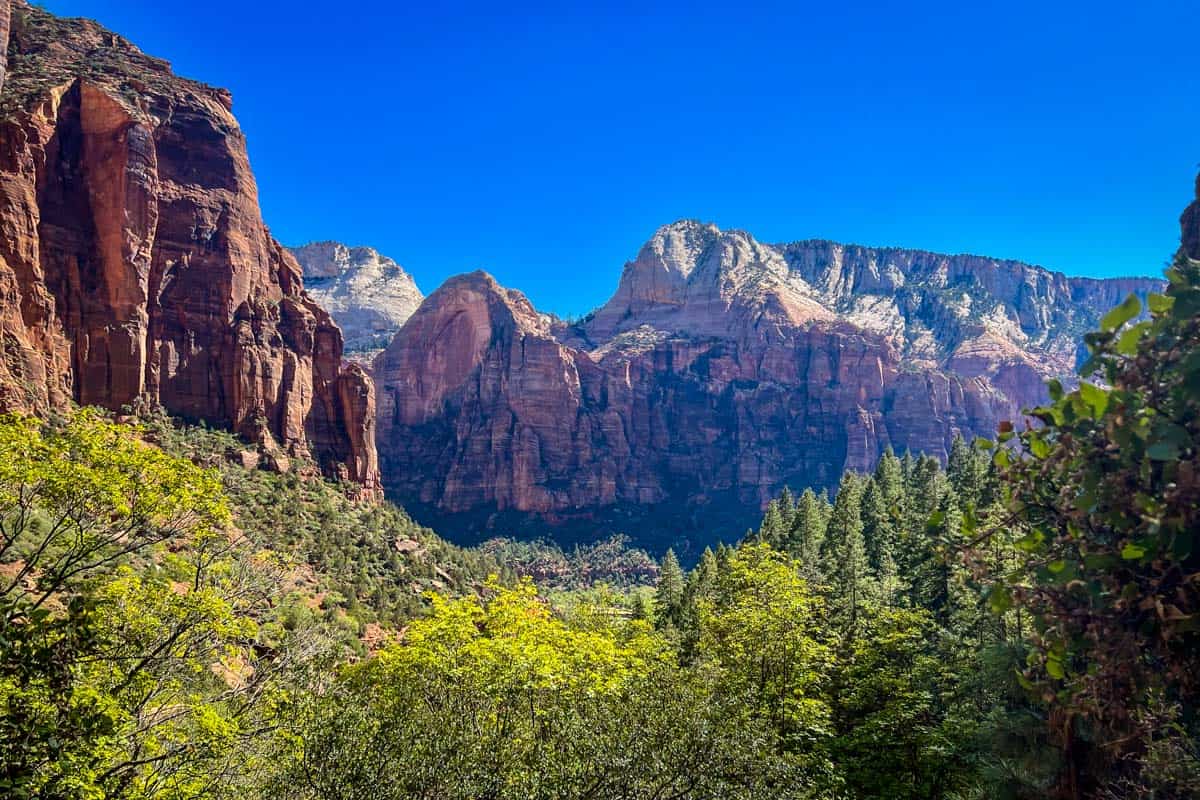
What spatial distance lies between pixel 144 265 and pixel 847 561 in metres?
67.6

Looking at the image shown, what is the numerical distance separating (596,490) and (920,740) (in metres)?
168

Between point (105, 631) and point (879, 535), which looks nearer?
point (105, 631)

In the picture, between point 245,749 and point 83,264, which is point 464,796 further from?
point 83,264

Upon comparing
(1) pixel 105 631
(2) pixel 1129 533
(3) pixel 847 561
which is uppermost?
(3) pixel 847 561

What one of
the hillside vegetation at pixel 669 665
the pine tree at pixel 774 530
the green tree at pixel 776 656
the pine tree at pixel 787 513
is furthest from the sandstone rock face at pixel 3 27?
the pine tree at pixel 787 513

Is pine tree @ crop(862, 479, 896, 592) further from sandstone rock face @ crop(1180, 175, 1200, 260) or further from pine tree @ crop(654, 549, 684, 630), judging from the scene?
sandstone rock face @ crop(1180, 175, 1200, 260)

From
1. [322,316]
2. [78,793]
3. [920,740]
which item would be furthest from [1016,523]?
[322,316]

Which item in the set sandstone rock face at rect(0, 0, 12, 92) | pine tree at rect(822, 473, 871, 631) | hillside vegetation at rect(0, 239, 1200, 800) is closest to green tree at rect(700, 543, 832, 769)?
hillside vegetation at rect(0, 239, 1200, 800)

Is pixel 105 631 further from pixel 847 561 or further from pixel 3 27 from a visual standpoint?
pixel 3 27

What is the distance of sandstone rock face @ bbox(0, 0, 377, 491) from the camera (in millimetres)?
54000

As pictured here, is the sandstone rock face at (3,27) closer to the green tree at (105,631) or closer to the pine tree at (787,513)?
the green tree at (105,631)

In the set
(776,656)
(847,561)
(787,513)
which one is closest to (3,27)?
(776,656)

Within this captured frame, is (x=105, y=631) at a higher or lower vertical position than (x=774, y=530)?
lower

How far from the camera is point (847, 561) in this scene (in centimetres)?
3972
